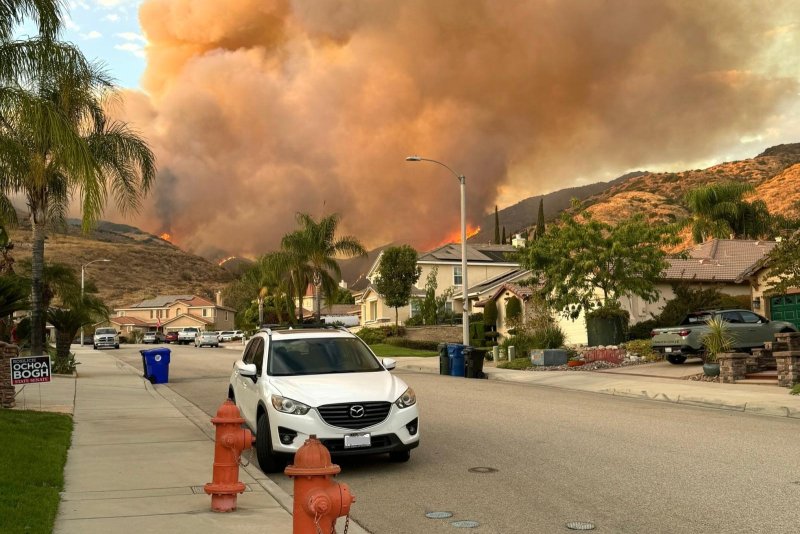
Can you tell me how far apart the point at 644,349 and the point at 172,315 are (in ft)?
408

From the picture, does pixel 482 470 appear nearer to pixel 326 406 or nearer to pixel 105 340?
pixel 326 406

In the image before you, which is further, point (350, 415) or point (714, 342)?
point (714, 342)

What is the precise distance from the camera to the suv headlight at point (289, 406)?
9.42 metres

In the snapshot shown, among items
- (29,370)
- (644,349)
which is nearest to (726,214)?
(644,349)

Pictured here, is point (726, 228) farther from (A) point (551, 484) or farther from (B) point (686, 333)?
(A) point (551, 484)

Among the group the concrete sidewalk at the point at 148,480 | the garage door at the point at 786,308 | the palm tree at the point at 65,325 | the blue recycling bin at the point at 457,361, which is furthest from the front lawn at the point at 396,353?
the concrete sidewalk at the point at 148,480

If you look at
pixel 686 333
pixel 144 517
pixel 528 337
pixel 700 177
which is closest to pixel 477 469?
pixel 144 517

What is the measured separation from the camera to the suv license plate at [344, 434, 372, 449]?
9242 millimetres

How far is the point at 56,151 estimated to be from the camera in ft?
35.3

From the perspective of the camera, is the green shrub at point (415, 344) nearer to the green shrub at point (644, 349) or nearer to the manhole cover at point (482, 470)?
the green shrub at point (644, 349)

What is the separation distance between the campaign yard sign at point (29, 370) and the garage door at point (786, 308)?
2781 cm

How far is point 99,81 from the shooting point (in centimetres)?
2394

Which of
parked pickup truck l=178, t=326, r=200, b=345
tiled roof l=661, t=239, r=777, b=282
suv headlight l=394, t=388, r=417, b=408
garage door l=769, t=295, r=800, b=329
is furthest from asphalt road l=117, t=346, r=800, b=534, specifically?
parked pickup truck l=178, t=326, r=200, b=345

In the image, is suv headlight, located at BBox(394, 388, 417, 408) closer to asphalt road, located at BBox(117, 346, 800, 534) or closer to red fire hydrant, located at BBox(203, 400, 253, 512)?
asphalt road, located at BBox(117, 346, 800, 534)
